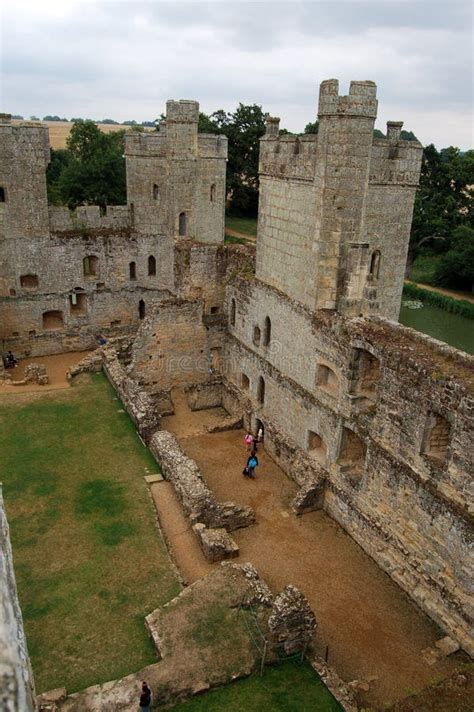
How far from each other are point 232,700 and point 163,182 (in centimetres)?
1972

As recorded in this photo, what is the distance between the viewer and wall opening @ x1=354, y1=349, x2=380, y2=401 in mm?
14625

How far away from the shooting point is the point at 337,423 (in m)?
15.5

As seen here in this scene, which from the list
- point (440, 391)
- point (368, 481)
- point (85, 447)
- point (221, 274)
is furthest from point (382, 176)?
point (85, 447)

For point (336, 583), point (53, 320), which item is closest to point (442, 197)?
point (53, 320)

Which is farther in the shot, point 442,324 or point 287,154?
point 442,324

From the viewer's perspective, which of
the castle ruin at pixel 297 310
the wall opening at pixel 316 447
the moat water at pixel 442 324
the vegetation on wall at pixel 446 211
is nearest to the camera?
the castle ruin at pixel 297 310

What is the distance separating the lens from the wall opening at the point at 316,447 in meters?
16.9

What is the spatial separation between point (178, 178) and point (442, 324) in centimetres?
2320

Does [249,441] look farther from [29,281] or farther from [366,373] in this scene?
[29,281]

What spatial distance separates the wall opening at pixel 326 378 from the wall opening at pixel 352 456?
4.49 feet

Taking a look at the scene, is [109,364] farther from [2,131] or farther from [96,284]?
[2,131]

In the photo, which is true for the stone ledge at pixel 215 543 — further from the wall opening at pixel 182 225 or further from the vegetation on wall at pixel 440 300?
the vegetation on wall at pixel 440 300

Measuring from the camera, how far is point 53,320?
84.0 feet

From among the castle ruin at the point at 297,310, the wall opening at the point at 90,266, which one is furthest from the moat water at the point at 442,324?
the wall opening at the point at 90,266
